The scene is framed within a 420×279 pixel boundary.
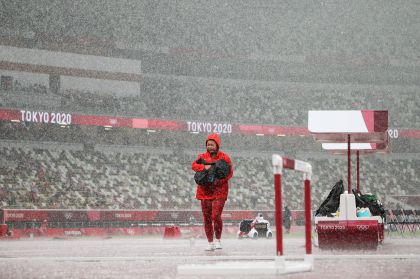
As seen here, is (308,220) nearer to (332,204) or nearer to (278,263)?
(278,263)

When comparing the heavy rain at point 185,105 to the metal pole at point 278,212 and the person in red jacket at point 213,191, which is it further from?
the metal pole at point 278,212

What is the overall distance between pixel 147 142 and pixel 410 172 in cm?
1811

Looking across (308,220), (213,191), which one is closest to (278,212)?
(308,220)

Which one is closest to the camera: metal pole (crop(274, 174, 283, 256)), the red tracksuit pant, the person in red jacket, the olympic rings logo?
metal pole (crop(274, 174, 283, 256))

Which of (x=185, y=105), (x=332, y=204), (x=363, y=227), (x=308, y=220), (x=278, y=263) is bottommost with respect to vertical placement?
(x=278, y=263)

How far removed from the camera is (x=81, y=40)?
49219mm

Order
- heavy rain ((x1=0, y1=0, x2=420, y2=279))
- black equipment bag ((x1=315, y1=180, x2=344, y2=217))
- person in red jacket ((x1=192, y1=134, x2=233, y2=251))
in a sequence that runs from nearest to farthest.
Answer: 1. person in red jacket ((x1=192, y1=134, x2=233, y2=251))
2. black equipment bag ((x1=315, y1=180, x2=344, y2=217))
3. heavy rain ((x1=0, y1=0, x2=420, y2=279))

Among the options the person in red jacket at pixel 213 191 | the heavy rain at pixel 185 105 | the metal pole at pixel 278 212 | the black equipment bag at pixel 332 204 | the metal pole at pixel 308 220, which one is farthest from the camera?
the heavy rain at pixel 185 105

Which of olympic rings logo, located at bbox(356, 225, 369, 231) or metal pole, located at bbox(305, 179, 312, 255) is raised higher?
metal pole, located at bbox(305, 179, 312, 255)

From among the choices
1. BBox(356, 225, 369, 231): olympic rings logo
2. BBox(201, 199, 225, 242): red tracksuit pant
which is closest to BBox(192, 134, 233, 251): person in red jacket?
BBox(201, 199, 225, 242): red tracksuit pant

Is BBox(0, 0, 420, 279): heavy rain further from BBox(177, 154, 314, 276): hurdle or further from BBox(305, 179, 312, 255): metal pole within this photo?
BBox(177, 154, 314, 276): hurdle

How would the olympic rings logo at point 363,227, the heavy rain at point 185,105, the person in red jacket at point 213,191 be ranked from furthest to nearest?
the heavy rain at point 185,105, the olympic rings logo at point 363,227, the person in red jacket at point 213,191

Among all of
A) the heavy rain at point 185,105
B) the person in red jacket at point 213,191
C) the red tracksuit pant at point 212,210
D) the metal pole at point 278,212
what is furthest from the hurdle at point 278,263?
the heavy rain at point 185,105

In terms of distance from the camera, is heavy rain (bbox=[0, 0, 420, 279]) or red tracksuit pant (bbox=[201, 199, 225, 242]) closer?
red tracksuit pant (bbox=[201, 199, 225, 242])
